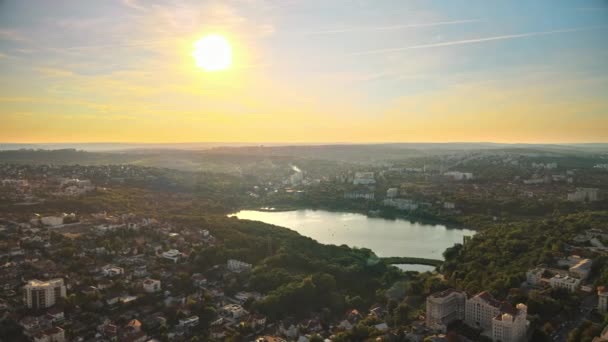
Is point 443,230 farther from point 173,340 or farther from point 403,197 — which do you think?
point 173,340

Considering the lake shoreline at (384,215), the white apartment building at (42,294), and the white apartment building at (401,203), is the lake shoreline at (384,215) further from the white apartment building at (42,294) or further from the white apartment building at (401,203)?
the white apartment building at (42,294)

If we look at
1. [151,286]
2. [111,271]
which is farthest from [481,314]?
[111,271]

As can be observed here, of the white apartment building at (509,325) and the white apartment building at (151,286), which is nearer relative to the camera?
the white apartment building at (509,325)

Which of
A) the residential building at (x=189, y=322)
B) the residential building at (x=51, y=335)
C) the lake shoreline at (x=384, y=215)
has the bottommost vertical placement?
the lake shoreline at (x=384, y=215)

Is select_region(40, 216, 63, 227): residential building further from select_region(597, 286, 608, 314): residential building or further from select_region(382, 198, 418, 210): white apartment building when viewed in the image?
select_region(382, 198, 418, 210): white apartment building

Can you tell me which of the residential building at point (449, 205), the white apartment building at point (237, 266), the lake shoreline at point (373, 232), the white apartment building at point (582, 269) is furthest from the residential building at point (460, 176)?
the white apartment building at point (237, 266)

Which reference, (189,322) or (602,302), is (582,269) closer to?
(602,302)

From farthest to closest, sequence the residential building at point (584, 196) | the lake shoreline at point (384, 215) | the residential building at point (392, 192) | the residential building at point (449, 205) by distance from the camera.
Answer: the residential building at point (392, 192) → the residential building at point (449, 205) → the residential building at point (584, 196) → the lake shoreline at point (384, 215)

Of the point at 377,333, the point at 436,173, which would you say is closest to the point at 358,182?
the point at 436,173
